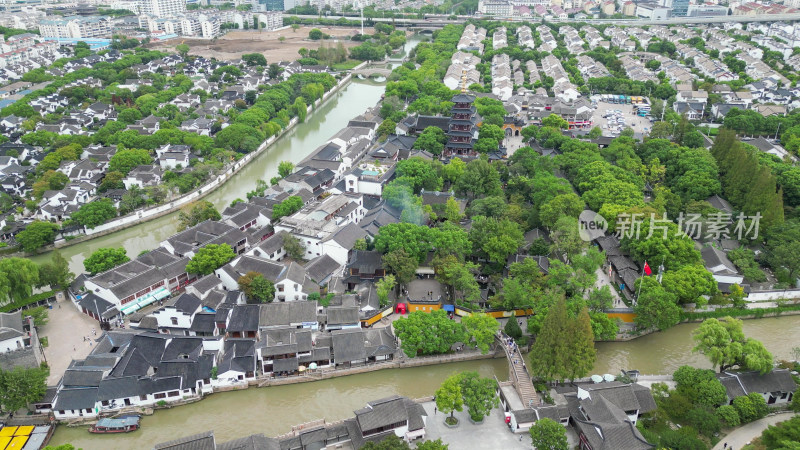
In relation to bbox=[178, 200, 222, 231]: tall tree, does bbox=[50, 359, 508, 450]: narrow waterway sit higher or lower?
lower

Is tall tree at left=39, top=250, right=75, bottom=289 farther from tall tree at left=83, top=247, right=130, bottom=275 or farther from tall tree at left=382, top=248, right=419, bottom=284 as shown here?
tall tree at left=382, top=248, right=419, bottom=284

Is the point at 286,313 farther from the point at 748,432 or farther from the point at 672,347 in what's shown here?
the point at 748,432

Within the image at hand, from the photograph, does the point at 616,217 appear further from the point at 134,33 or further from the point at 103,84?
the point at 134,33

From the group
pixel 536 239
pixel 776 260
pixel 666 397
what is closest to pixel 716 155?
pixel 776 260

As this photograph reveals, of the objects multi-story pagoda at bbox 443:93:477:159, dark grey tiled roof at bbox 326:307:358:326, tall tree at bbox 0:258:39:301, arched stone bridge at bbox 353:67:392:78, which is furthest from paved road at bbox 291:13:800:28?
dark grey tiled roof at bbox 326:307:358:326

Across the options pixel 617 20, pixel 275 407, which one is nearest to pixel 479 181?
pixel 275 407

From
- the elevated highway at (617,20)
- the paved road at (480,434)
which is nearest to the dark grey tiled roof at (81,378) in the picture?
the paved road at (480,434)
